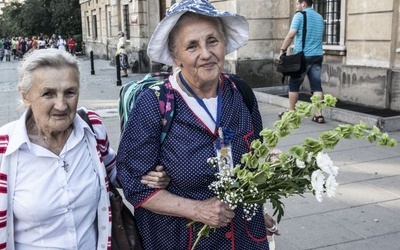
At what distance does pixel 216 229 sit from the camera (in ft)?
6.71

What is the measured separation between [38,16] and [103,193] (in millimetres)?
54117

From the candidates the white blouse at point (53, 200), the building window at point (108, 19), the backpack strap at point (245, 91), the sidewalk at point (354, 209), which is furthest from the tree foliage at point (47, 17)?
the white blouse at point (53, 200)

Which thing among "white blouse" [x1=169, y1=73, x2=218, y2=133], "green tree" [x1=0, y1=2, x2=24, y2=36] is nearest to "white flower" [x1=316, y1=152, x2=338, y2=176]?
"white blouse" [x1=169, y1=73, x2=218, y2=133]

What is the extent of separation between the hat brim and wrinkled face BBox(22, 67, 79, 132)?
37 centimetres

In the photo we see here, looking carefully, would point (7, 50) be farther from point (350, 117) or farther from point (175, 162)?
point (175, 162)

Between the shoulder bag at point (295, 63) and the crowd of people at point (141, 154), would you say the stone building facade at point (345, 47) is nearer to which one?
the shoulder bag at point (295, 63)

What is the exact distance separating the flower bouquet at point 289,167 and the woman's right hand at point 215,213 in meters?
0.03

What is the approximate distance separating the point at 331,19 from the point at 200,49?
31.2ft

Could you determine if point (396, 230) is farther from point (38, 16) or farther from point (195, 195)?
point (38, 16)

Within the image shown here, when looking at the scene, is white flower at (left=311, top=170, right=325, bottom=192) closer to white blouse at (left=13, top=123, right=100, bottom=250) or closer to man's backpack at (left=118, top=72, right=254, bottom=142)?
man's backpack at (left=118, top=72, right=254, bottom=142)

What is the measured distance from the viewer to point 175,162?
1.97 metres

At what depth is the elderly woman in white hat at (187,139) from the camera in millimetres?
1961

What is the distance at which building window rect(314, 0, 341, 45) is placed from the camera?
10.6 metres

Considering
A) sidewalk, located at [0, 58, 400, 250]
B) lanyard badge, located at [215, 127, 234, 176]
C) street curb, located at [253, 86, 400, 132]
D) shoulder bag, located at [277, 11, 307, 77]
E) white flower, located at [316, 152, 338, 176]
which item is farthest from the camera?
shoulder bag, located at [277, 11, 307, 77]
